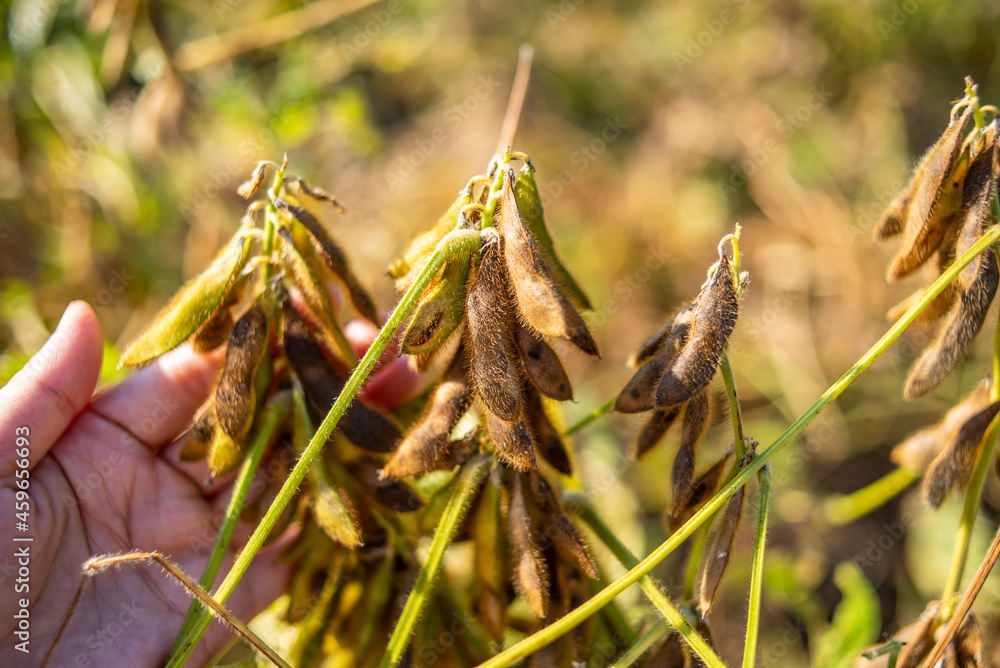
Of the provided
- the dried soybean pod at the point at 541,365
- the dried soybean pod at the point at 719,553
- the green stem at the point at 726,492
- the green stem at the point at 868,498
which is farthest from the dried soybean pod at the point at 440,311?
the green stem at the point at 868,498

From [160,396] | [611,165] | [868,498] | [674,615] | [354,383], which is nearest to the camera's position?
[354,383]

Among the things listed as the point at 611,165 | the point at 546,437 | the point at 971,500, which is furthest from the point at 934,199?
the point at 611,165

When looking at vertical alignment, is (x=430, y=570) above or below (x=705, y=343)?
below

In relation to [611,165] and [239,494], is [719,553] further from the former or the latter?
[611,165]

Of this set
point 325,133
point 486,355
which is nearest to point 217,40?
point 325,133

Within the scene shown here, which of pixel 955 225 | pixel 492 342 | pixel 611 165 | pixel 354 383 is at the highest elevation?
pixel 611 165

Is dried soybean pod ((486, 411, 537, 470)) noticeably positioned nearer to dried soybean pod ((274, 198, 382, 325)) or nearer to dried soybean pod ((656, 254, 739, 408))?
dried soybean pod ((656, 254, 739, 408))

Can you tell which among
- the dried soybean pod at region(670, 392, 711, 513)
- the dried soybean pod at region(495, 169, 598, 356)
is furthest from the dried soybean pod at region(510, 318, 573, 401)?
the dried soybean pod at region(670, 392, 711, 513)

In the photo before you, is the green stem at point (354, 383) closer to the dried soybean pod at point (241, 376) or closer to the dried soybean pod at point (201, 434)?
the dried soybean pod at point (241, 376)
